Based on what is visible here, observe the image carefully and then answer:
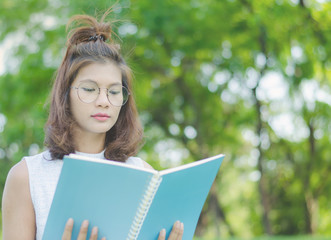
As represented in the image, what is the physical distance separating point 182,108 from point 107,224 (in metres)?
11.9

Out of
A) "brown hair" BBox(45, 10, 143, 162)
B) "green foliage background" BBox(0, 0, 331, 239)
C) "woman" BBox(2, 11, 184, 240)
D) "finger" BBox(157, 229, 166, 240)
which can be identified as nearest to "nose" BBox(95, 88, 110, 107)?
"woman" BBox(2, 11, 184, 240)

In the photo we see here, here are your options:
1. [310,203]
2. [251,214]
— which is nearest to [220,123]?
[310,203]

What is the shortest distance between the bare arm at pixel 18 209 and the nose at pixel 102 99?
1.34 feet

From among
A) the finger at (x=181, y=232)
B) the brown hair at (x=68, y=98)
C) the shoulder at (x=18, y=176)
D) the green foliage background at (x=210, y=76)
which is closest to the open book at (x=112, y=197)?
the finger at (x=181, y=232)

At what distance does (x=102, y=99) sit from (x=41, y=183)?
0.43m

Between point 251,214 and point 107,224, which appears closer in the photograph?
point 107,224

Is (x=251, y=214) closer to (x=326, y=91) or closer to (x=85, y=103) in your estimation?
(x=326, y=91)

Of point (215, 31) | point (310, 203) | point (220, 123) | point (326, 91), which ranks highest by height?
point (215, 31)

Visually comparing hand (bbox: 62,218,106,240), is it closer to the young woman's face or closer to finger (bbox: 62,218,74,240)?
finger (bbox: 62,218,74,240)

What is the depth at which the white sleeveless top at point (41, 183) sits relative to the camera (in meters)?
1.69

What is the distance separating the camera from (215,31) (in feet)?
31.5

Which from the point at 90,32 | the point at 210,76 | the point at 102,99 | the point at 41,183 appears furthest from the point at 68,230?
the point at 210,76

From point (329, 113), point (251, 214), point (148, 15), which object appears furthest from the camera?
point (251, 214)

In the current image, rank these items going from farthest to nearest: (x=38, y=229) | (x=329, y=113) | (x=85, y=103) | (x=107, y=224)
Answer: (x=329, y=113) < (x=85, y=103) < (x=38, y=229) < (x=107, y=224)
